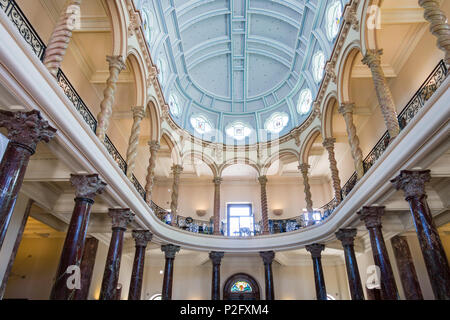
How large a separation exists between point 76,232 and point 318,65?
13.5 m

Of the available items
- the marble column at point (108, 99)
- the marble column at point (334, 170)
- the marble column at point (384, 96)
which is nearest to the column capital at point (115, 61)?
the marble column at point (108, 99)

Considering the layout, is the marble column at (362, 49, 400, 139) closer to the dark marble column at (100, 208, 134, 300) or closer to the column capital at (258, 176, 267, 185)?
the dark marble column at (100, 208, 134, 300)

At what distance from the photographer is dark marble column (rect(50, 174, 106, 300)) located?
6242 millimetres

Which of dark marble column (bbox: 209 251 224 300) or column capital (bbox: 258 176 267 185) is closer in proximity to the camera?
dark marble column (bbox: 209 251 224 300)

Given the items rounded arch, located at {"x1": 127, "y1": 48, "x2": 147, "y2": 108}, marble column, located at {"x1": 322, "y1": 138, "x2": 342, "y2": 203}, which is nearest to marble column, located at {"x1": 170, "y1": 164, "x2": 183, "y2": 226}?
rounded arch, located at {"x1": 127, "y1": 48, "x2": 147, "y2": 108}

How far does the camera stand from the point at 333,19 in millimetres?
13000

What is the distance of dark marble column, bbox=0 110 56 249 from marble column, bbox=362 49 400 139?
8360 millimetres

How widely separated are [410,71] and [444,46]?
485 centimetres

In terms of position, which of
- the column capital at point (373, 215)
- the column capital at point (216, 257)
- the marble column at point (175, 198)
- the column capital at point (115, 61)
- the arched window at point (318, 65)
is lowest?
the column capital at point (216, 257)

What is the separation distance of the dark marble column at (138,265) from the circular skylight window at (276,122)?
10457mm

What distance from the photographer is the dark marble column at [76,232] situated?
624cm

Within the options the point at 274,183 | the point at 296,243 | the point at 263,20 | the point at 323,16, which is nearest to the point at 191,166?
the point at 274,183

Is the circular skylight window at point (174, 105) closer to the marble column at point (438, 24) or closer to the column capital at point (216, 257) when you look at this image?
the column capital at point (216, 257)

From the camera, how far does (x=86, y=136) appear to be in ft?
22.3
